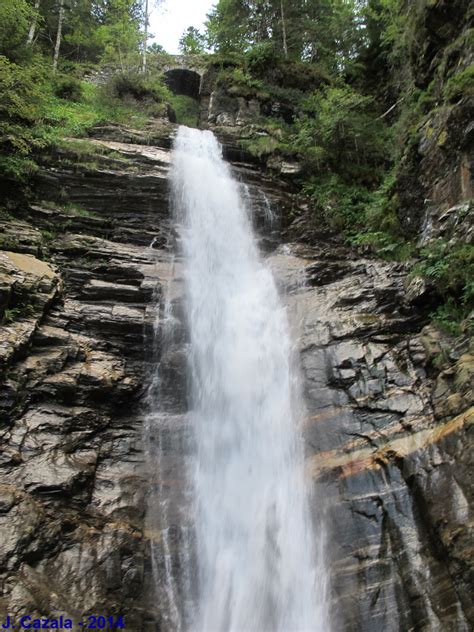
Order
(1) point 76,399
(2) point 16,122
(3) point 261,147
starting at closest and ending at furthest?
(1) point 76,399
(2) point 16,122
(3) point 261,147

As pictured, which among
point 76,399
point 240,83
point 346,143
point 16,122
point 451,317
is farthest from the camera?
point 240,83

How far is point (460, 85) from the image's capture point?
30.5ft

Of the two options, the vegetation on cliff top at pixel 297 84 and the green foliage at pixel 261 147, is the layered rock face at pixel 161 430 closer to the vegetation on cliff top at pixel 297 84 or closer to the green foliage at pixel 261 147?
the vegetation on cliff top at pixel 297 84

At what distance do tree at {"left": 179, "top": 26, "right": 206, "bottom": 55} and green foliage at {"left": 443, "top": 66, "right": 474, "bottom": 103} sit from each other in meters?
20.8

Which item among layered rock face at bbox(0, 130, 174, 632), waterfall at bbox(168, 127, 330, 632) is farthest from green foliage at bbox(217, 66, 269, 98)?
layered rock face at bbox(0, 130, 174, 632)

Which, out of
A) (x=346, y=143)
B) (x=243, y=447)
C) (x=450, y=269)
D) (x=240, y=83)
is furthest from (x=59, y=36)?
(x=243, y=447)

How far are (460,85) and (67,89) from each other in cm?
1630

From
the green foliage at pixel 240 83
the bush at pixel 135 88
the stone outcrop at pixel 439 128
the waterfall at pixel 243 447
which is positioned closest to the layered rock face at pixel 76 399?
the waterfall at pixel 243 447

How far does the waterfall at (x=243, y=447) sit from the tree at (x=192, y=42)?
1922 centimetres

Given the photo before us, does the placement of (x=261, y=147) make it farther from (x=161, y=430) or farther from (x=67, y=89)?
(x=161, y=430)

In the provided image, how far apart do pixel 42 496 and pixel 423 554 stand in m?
5.43

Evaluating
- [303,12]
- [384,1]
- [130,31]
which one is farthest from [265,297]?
[303,12]

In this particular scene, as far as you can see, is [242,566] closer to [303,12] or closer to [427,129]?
[427,129]

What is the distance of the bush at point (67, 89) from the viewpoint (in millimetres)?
18844
